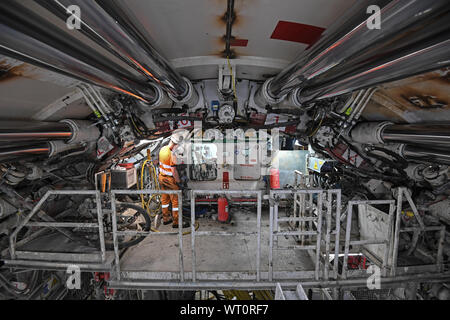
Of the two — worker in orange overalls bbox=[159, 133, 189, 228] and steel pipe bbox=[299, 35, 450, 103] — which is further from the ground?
steel pipe bbox=[299, 35, 450, 103]

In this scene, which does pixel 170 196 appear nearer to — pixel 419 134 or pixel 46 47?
pixel 46 47

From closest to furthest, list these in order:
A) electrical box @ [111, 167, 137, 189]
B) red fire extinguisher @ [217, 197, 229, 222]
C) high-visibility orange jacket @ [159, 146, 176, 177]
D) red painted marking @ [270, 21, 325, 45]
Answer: red painted marking @ [270, 21, 325, 45] < high-visibility orange jacket @ [159, 146, 176, 177] < red fire extinguisher @ [217, 197, 229, 222] < electrical box @ [111, 167, 137, 189]

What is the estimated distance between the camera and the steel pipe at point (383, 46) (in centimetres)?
110

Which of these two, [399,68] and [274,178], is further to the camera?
[274,178]

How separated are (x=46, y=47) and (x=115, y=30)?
1.29ft

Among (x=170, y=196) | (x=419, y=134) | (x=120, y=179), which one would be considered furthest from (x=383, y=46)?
(x=120, y=179)

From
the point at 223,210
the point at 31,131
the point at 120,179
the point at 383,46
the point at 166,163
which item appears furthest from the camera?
the point at 120,179

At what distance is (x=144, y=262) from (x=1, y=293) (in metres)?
2.74

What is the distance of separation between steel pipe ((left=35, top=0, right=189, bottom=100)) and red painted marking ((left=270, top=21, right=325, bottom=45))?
1278 mm

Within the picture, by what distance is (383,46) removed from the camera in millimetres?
1632

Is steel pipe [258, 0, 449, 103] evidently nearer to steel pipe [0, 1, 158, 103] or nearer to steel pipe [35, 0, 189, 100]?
steel pipe [35, 0, 189, 100]

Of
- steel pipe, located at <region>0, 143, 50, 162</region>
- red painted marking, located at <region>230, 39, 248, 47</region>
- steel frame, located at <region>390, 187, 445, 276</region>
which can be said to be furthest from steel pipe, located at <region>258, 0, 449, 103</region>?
steel pipe, located at <region>0, 143, 50, 162</region>

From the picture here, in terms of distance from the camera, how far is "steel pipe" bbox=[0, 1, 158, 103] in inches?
40.0
